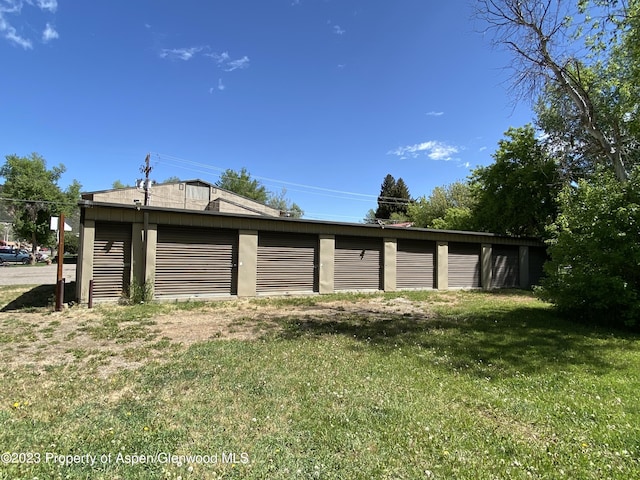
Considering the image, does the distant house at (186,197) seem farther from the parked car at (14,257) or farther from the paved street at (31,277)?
the parked car at (14,257)

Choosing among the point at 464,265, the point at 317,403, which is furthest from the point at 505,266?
the point at 317,403

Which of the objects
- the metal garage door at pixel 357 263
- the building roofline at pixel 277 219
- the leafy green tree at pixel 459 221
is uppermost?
the leafy green tree at pixel 459 221

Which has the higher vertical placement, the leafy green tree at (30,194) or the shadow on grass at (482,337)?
the leafy green tree at (30,194)

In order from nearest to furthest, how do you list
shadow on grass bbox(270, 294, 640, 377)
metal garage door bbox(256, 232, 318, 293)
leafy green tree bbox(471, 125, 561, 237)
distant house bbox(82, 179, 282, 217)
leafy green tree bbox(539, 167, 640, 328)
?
shadow on grass bbox(270, 294, 640, 377) → leafy green tree bbox(539, 167, 640, 328) → metal garage door bbox(256, 232, 318, 293) → leafy green tree bbox(471, 125, 561, 237) → distant house bbox(82, 179, 282, 217)

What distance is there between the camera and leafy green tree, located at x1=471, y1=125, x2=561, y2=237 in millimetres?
18719

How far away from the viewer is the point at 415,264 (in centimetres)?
1488

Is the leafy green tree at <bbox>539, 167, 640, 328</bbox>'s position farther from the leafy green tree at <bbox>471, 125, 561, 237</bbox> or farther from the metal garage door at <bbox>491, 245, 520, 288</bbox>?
the leafy green tree at <bbox>471, 125, 561, 237</bbox>


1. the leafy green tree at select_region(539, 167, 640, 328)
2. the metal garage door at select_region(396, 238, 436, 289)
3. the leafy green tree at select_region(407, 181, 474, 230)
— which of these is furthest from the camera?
the leafy green tree at select_region(407, 181, 474, 230)

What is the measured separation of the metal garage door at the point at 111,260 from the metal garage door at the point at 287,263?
13.1 ft

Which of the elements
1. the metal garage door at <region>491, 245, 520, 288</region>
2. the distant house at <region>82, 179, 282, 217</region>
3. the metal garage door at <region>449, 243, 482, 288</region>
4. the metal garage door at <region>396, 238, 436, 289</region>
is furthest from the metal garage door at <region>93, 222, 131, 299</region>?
the metal garage door at <region>491, 245, 520, 288</region>

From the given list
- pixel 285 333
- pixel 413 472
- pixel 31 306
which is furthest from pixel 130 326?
pixel 413 472

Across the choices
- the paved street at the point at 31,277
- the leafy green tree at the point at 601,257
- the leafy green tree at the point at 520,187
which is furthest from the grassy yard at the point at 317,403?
the leafy green tree at the point at 520,187

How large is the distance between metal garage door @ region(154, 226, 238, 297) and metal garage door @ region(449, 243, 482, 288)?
10073 mm

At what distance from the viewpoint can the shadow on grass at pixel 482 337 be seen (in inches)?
196
